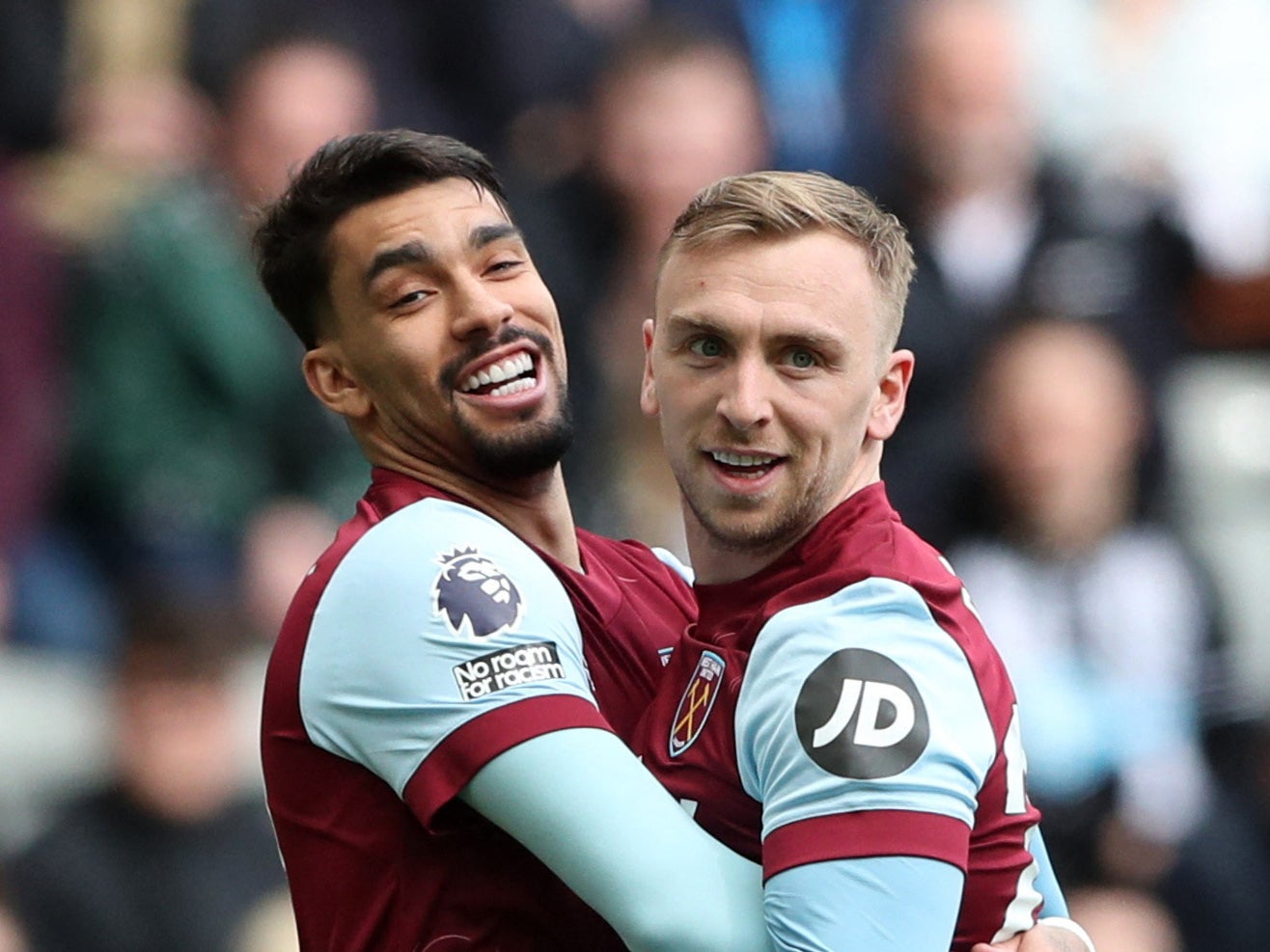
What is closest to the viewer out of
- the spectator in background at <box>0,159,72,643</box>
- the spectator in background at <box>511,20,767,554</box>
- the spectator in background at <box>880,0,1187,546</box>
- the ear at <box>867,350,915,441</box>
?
the ear at <box>867,350,915,441</box>

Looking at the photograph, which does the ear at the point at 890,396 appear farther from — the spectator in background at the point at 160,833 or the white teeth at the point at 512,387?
the spectator in background at the point at 160,833

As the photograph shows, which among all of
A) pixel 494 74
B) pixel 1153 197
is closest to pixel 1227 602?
pixel 1153 197

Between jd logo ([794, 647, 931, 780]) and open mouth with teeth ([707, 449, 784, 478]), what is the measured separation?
1.45 feet

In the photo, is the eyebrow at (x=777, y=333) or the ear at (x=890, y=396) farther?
the ear at (x=890, y=396)

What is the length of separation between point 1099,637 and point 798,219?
3976 millimetres

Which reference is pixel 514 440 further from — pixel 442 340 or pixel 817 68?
pixel 817 68

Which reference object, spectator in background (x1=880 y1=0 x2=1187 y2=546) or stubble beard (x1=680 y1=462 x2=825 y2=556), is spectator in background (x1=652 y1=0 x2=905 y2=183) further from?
stubble beard (x1=680 y1=462 x2=825 y2=556)

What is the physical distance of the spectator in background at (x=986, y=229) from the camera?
7309 millimetres

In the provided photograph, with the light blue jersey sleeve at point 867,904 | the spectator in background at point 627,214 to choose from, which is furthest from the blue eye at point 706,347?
the spectator in background at point 627,214

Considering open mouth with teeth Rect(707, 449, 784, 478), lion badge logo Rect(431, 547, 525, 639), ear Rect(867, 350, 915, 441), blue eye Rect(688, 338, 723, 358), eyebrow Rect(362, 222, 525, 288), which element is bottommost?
lion badge logo Rect(431, 547, 525, 639)

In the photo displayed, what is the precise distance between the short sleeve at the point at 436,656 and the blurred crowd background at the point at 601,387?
3070mm

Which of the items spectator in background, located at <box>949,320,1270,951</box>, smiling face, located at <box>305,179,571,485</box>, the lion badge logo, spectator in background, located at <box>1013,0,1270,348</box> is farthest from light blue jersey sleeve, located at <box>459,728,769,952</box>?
spectator in background, located at <box>1013,0,1270,348</box>

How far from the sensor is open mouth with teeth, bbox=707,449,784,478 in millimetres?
3311

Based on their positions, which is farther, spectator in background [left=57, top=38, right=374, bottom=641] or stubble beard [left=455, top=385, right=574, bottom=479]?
spectator in background [left=57, top=38, right=374, bottom=641]
